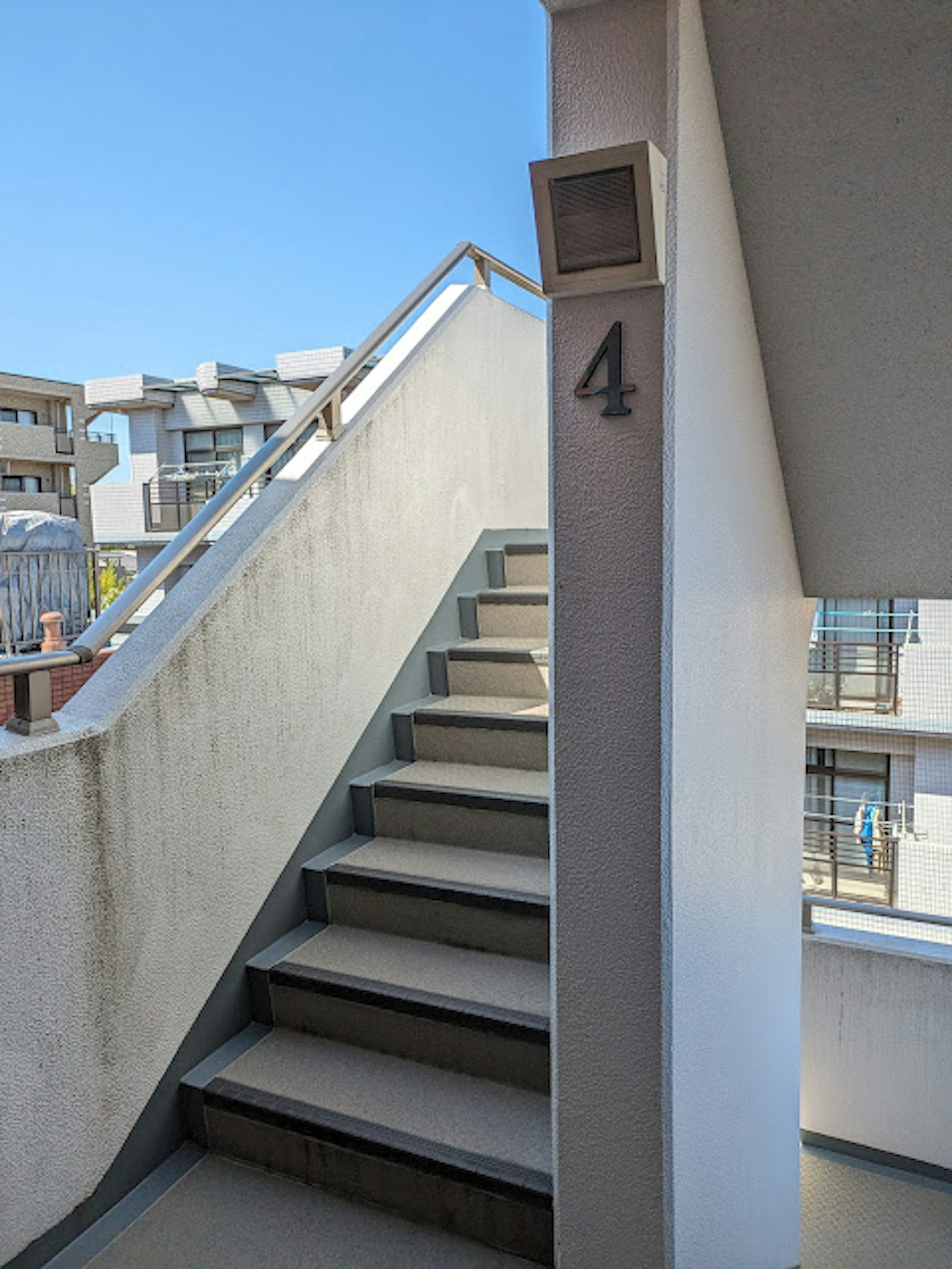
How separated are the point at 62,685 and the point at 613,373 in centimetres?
258

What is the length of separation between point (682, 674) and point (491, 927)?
1.28 meters

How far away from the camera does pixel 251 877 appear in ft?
8.23

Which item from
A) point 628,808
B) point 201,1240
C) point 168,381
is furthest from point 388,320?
point 168,381

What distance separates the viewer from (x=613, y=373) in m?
1.52

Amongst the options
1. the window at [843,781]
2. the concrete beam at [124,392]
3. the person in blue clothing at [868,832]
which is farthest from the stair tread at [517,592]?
the concrete beam at [124,392]

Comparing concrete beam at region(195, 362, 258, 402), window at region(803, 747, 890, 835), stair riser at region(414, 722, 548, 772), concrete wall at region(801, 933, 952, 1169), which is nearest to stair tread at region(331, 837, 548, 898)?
stair riser at region(414, 722, 548, 772)

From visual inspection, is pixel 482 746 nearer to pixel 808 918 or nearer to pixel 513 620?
pixel 513 620

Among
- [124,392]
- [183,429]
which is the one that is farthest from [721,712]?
[124,392]

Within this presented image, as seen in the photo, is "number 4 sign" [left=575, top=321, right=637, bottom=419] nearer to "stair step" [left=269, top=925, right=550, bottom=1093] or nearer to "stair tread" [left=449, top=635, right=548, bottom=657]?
"stair step" [left=269, top=925, right=550, bottom=1093]

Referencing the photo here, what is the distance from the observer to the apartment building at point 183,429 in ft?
40.5

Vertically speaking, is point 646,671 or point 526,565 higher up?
point 526,565

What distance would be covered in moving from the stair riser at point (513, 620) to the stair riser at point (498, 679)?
0.31m

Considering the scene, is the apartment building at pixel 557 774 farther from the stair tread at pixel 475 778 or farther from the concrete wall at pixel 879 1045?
the concrete wall at pixel 879 1045

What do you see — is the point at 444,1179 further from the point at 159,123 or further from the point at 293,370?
the point at 159,123
